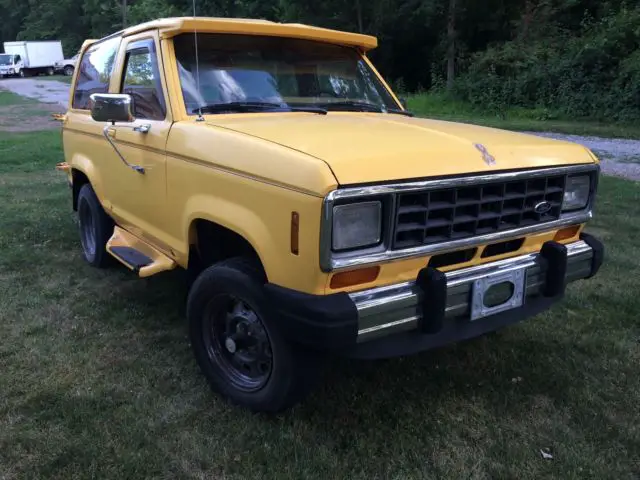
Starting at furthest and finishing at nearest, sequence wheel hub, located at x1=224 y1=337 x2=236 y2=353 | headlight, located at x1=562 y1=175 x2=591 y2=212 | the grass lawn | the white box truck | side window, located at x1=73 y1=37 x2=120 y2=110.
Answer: the white box truck → the grass lawn → side window, located at x1=73 y1=37 x2=120 y2=110 → headlight, located at x1=562 y1=175 x2=591 y2=212 → wheel hub, located at x1=224 y1=337 x2=236 y2=353

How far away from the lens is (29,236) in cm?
613

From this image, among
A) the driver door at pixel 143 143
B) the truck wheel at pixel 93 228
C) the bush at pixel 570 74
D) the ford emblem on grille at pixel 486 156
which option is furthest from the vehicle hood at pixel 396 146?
the bush at pixel 570 74

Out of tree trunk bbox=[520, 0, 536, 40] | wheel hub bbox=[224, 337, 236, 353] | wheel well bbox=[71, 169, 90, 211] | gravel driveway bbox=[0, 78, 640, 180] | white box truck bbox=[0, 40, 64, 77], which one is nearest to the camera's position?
wheel hub bbox=[224, 337, 236, 353]

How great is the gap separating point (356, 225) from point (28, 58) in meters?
52.6

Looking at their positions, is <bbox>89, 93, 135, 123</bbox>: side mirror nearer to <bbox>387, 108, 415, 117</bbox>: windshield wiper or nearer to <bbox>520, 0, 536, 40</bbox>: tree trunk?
<bbox>387, 108, 415, 117</bbox>: windshield wiper

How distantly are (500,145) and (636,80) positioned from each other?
1620cm

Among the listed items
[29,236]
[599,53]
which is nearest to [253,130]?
[29,236]

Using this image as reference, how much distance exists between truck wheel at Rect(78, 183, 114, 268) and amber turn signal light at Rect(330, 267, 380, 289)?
302 cm

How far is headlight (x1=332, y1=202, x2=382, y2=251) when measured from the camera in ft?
8.09

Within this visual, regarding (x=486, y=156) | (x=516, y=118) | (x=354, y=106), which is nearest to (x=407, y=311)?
(x=486, y=156)

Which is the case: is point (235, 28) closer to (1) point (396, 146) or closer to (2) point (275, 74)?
(2) point (275, 74)

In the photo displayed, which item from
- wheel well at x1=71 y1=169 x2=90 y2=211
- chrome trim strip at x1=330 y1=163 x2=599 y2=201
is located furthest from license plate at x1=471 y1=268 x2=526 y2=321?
wheel well at x1=71 y1=169 x2=90 y2=211

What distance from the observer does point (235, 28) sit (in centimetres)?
370

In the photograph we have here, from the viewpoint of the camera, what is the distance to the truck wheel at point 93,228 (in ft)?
16.2
